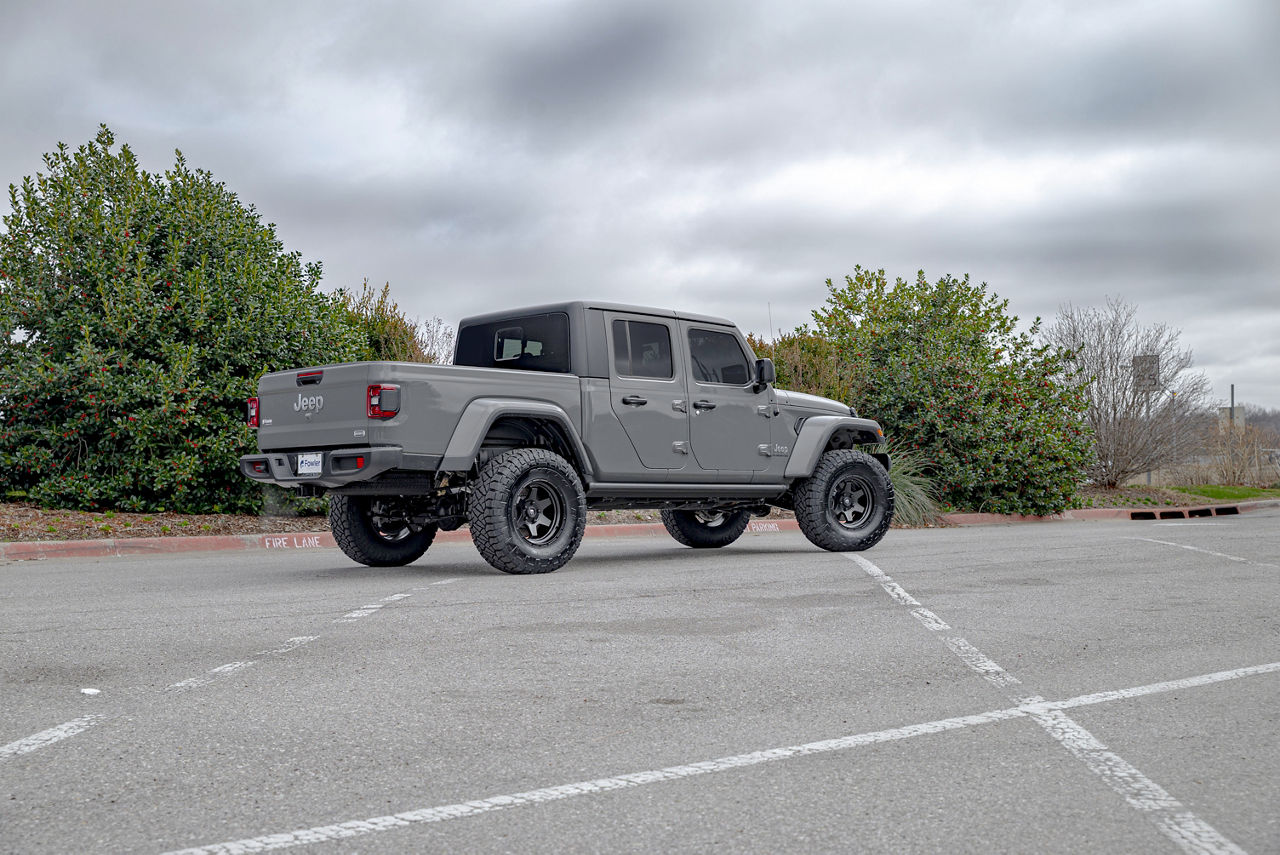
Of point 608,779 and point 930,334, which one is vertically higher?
point 930,334

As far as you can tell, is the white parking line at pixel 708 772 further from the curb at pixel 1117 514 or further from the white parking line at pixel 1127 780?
the curb at pixel 1117 514

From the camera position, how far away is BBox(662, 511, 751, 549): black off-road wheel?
12.8 metres

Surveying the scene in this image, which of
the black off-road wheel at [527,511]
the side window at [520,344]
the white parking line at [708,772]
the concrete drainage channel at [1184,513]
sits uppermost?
the side window at [520,344]

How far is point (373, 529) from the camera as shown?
1043cm

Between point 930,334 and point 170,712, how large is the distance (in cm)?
1836

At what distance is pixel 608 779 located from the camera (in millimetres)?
3551

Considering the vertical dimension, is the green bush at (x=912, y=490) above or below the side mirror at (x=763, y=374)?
below

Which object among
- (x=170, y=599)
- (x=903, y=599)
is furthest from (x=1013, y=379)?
(x=170, y=599)

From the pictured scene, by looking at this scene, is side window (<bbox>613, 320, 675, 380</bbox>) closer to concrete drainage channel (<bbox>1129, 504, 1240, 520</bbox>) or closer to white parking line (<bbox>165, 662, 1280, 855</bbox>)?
white parking line (<bbox>165, 662, 1280, 855</bbox>)

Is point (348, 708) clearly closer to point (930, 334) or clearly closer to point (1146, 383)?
point (930, 334)

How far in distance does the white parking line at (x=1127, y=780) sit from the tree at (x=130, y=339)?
10814 mm

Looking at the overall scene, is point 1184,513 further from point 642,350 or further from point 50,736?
point 50,736

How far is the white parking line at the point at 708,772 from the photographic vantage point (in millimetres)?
3025

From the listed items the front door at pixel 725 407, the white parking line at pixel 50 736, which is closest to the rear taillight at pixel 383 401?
the front door at pixel 725 407
